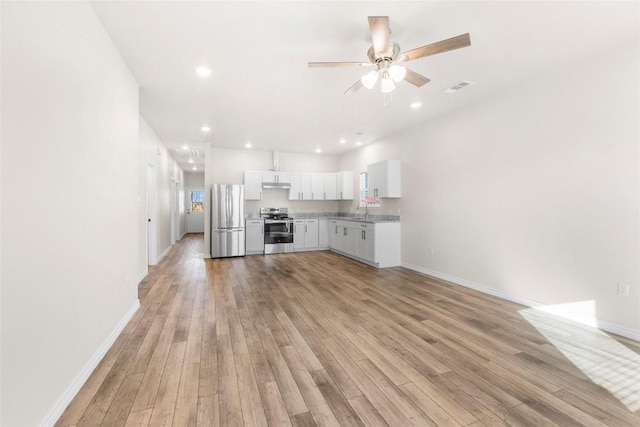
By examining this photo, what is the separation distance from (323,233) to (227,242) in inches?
100

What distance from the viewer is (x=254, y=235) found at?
690 centimetres

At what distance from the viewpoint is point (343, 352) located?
2312mm

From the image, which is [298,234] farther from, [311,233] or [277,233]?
[277,233]

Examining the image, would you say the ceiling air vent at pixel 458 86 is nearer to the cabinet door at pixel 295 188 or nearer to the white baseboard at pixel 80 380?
the cabinet door at pixel 295 188

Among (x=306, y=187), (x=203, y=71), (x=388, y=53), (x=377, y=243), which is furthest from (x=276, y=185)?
(x=388, y=53)

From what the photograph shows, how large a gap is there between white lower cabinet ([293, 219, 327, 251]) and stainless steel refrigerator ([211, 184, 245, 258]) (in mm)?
1378

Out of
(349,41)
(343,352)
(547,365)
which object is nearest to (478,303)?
(547,365)

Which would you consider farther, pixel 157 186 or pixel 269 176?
pixel 269 176

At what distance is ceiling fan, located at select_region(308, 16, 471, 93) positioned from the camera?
6.49 ft

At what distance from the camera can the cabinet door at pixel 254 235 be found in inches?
270

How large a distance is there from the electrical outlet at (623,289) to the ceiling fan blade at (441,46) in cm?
276

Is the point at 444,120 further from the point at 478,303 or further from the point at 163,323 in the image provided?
the point at 163,323

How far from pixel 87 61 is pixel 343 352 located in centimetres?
305

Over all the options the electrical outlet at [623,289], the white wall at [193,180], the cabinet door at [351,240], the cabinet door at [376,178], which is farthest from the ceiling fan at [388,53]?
the white wall at [193,180]
